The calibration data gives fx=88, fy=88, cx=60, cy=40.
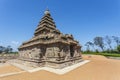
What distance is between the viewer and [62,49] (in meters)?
12.5

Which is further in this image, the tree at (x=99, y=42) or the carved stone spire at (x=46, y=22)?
the tree at (x=99, y=42)

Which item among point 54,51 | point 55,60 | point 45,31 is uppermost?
point 45,31

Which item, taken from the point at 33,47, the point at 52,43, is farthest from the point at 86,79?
the point at 33,47

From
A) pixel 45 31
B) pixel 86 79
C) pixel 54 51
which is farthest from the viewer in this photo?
pixel 45 31

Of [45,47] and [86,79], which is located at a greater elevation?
[45,47]

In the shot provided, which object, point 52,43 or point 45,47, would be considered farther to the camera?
point 45,47

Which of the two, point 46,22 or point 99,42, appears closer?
point 46,22

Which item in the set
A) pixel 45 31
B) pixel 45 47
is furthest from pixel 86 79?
pixel 45 31

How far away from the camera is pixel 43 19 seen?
18719 mm

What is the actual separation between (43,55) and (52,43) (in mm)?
2341

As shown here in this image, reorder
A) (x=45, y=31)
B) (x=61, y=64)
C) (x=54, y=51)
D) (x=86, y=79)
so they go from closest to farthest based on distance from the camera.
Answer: (x=86, y=79) → (x=61, y=64) → (x=54, y=51) → (x=45, y=31)

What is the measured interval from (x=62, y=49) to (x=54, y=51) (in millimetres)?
1192

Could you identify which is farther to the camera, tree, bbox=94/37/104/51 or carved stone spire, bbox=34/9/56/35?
tree, bbox=94/37/104/51

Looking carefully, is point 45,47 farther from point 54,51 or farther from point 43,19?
point 43,19
